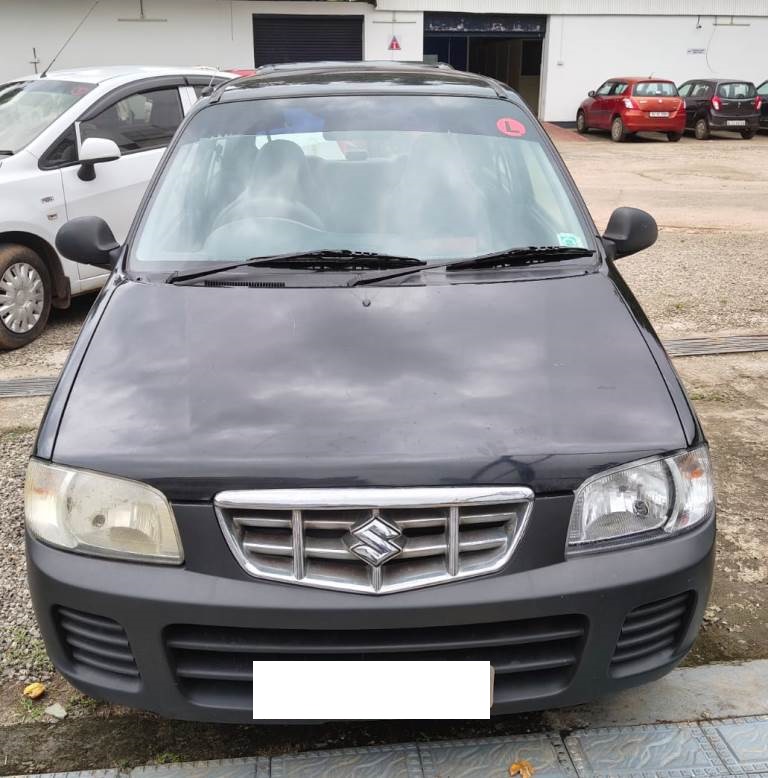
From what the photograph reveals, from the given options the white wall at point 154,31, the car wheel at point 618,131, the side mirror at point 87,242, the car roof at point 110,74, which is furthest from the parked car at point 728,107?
the side mirror at point 87,242

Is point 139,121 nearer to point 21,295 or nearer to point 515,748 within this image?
point 21,295

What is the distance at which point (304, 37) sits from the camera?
80.6 ft

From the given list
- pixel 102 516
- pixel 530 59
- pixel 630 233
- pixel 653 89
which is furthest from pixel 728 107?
pixel 102 516

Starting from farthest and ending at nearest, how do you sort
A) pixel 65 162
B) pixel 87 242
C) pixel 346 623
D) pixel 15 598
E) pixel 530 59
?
pixel 530 59
pixel 65 162
pixel 87 242
pixel 15 598
pixel 346 623

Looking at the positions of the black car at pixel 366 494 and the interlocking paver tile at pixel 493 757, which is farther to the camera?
the interlocking paver tile at pixel 493 757

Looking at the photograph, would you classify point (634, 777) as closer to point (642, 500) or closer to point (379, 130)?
point (642, 500)

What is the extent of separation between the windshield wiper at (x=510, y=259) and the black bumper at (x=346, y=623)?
42.9 inches

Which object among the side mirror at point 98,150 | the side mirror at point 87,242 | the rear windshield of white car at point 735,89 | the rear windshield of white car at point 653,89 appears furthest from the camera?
the rear windshield of white car at point 735,89

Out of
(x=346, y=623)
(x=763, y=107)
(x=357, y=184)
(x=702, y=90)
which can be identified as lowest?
(x=763, y=107)

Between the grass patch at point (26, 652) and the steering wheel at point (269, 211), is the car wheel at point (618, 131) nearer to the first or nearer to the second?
the steering wheel at point (269, 211)

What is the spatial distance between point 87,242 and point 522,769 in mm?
2412

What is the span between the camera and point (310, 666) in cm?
195

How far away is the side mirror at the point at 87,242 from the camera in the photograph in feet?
10.8

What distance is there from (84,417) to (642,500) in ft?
4.57
